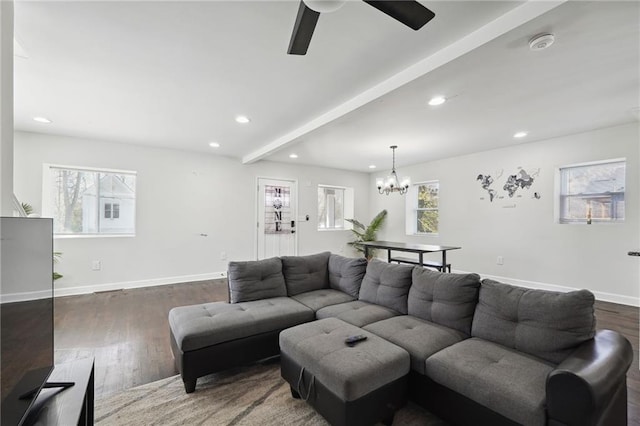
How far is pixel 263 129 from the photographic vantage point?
3920 millimetres

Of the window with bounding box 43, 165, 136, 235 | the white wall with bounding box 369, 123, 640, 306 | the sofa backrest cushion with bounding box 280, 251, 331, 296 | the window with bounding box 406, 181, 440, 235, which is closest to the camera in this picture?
the sofa backrest cushion with bounding box 280, 251, 331, 296

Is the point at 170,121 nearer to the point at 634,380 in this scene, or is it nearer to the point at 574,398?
the point at 574,398

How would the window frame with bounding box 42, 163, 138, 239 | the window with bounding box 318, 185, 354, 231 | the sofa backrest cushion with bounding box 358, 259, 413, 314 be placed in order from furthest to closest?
the window with bounding box 318, 185, 354, 231 → the window frame with bounding box 42, 163, 138, 239 → the sofa backrest cushion with bounding box 358, 259, 413, 314

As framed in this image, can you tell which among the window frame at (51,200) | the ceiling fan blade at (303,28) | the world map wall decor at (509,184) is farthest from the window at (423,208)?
the window frame at (51,200)

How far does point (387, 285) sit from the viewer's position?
2551 mm

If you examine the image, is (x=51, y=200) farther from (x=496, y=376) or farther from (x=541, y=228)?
(x=541, y=228)

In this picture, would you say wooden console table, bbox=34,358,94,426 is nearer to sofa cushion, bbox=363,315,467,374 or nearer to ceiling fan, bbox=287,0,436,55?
sofa cushion, bbox=363,315,467,374

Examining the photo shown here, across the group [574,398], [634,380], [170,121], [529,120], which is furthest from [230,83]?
[634,380]

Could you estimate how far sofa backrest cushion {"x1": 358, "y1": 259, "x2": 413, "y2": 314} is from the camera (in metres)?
2.44

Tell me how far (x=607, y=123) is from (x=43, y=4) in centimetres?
586

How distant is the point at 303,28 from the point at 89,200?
4.82m

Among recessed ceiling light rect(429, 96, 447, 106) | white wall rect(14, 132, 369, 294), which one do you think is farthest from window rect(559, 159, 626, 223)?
white wall rect(14, 132, 369, 294)

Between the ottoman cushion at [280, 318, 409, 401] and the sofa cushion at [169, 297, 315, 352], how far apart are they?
375 millimetres

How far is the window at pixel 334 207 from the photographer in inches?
274
